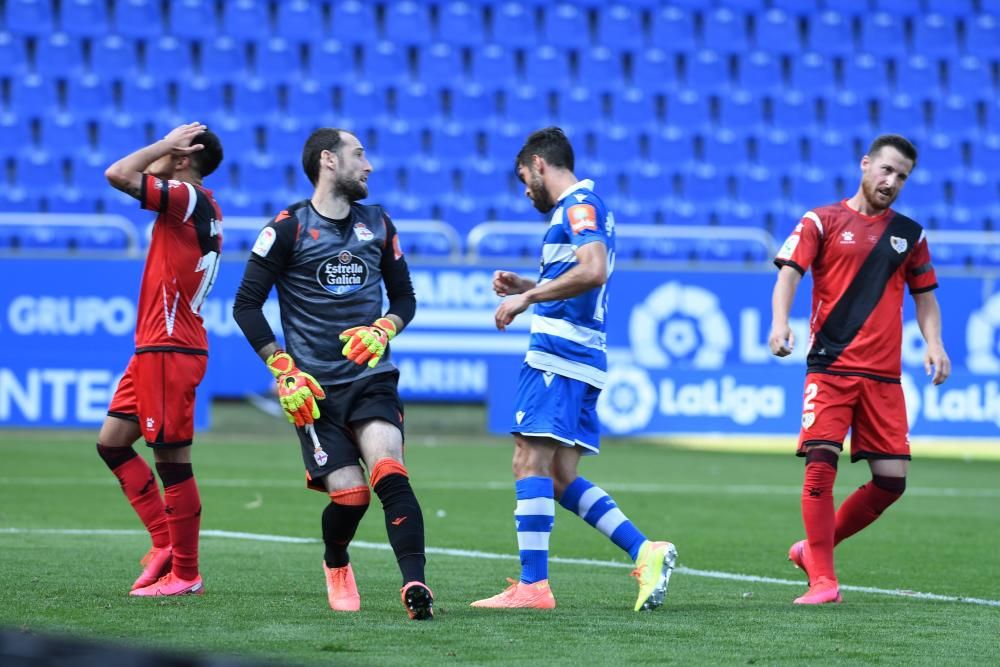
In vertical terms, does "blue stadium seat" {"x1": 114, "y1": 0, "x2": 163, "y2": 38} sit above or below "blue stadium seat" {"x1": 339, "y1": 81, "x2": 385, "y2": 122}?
above

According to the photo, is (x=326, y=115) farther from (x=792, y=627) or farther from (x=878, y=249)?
(x=792, y=627)

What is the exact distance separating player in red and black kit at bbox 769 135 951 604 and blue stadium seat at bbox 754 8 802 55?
1625cm

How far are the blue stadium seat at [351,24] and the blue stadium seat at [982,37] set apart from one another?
356 inches

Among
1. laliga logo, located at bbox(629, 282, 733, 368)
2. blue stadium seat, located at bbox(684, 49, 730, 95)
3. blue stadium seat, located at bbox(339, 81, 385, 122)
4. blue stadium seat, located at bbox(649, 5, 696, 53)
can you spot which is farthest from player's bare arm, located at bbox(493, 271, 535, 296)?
blue stadium seat, located at bbox(649, 5, 696, 53)

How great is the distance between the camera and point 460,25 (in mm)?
21297

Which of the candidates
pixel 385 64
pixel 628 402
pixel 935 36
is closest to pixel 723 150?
pixel 935 36

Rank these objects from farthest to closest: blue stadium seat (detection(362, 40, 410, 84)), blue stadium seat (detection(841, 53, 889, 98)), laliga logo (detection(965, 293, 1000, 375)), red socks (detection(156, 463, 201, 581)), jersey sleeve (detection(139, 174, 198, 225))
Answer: blue stadium seat (detection(841, 53, 889, 98)) < blue stadium seat (detection(362, 40, 410, 84)) < laliga logo (detection(965, 293, 1000, 375)) < red socks (detection(156, 463, 201, 581)) < jersey sleeve (detection(139, 174, 198, 225))

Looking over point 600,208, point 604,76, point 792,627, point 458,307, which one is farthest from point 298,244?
point 604,76

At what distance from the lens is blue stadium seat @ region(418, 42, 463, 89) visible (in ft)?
68.9

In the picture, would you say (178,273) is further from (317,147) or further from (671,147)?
(671,147)

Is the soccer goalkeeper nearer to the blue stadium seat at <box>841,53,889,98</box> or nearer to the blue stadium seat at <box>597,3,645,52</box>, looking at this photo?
the blue stadium seat at <box>597,3,645,52</box>

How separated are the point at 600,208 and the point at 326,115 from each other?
14.8 meters

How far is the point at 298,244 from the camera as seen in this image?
19.0ft

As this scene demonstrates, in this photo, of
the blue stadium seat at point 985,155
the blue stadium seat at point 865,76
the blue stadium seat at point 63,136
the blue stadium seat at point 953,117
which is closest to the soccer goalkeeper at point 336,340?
the blue stadium seat at point 63,136
